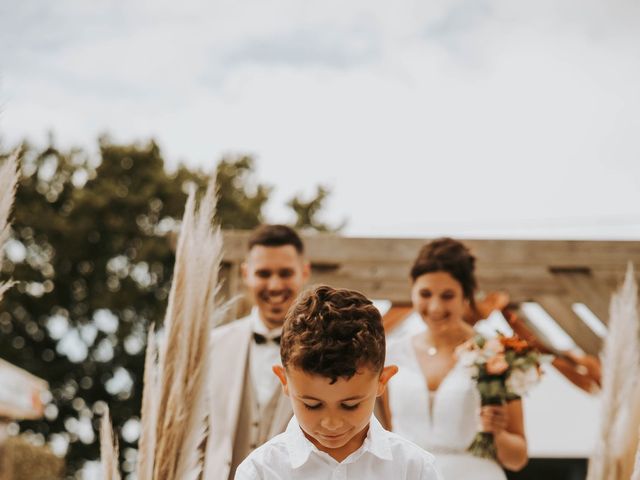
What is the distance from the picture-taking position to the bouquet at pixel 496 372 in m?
3.46

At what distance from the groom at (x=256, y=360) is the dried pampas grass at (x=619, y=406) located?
1.32 m

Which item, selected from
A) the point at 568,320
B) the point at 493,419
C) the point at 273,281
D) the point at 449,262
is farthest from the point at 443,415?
the point at 568,320

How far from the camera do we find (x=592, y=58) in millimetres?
9156

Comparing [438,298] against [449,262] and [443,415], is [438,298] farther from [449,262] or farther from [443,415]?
[443,415]

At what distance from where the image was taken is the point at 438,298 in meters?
3.60

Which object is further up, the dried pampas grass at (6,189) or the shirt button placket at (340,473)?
the dried pampas grass at (6,189)

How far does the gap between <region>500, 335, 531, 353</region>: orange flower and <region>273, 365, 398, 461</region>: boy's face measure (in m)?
1.91

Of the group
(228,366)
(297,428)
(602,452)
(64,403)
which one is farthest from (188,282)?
(64,403)

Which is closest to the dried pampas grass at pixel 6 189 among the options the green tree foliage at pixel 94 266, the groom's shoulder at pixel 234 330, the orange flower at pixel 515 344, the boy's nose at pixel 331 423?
the boy's nose at pixel 331 423

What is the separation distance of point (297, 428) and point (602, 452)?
1080mm

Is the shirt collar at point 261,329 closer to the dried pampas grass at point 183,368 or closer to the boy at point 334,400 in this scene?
the dried pampas grass at point 183,368

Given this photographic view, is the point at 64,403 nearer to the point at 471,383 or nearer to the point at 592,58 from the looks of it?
the point at 592,58

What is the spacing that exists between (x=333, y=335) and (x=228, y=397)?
1.94 meters

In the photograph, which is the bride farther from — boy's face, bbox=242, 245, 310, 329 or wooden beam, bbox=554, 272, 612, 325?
wooden beam, bbox=554, 272, 612, 325
